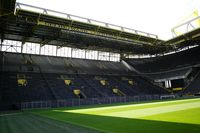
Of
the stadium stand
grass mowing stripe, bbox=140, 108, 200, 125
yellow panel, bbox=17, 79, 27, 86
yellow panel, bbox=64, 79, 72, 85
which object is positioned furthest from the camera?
yellow panel, bbox=64, 79, 72, 85

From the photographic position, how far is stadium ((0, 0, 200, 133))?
29500 millimetres

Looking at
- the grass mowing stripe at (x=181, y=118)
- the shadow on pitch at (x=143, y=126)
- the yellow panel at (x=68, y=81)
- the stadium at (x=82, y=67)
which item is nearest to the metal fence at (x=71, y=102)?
the stadium at (x=82, y=67)

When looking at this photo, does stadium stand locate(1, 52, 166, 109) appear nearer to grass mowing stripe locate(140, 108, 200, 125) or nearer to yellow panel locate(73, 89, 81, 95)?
yellow panel locate(73, 89, 81, 95)

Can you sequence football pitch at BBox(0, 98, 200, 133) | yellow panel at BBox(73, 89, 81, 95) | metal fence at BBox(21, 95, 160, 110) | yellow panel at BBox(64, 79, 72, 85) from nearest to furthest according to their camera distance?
football pitch at BBox(0, 98, 200, 133), metal fence at BBox(21, 95, 160, 110), yellow panel at BBox(73, 89, 81, 95), yellow panel at BBox(64, 79, 72, 85)

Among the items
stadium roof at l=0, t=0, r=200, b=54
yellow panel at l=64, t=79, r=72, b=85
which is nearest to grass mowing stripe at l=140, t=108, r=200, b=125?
stadium roof at l=0, t=0, r=200, b=54

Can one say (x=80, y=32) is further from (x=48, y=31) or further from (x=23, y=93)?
(x=23, y=93)

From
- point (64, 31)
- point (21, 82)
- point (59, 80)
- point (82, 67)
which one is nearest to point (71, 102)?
point (59, 80)

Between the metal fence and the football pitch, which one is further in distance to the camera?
the metal fence

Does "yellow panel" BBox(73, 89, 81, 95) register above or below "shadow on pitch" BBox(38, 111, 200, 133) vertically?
above

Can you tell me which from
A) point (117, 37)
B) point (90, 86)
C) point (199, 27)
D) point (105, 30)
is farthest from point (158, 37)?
point (90, 86)

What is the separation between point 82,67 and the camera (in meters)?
51.2

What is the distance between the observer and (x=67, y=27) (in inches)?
1352

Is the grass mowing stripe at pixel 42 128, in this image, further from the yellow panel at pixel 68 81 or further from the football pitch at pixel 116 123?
the yellow panel at pixel 68 81

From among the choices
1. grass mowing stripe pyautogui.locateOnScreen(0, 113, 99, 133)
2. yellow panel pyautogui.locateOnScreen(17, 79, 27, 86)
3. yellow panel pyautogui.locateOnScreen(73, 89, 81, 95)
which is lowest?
grass mowing stripe pyautogui.locateOnScreen(0, 113, 99, 133)
